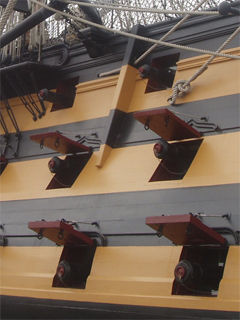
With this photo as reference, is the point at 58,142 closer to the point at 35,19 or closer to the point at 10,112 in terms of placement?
the point at 35,19

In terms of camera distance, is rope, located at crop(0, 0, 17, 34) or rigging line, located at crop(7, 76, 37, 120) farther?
rigging line, located at crop(7, 76, 37, 120)

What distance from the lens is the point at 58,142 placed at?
22.5 feet

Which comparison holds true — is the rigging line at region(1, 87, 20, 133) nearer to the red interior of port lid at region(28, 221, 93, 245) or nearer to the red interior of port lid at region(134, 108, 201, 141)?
the red interior of port lid at region(28, 221, 93, 245)

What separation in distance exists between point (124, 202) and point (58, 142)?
4.20 ft

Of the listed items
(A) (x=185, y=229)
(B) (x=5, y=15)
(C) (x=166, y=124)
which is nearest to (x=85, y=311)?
(A) (x=185, y=229)

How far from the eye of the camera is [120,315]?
5398 millimetres

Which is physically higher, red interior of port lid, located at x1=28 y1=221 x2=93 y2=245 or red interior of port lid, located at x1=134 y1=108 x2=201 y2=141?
red interior of port lid, located at x1=134 y1=108 x2=201 y2=141

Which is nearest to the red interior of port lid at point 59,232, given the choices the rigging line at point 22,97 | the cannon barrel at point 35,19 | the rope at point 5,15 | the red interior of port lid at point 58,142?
the red interior of port lid at point 58,142

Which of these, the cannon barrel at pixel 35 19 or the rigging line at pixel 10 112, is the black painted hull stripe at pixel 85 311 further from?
the cannon barrel at pixel 35 19

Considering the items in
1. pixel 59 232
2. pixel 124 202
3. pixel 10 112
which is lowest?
pixel 59 232

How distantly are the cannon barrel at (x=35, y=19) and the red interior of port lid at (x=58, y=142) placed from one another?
143cm

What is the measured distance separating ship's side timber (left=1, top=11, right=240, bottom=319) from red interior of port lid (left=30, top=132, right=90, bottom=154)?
0.87ft

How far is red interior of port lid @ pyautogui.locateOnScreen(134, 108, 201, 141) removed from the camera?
18.9ft

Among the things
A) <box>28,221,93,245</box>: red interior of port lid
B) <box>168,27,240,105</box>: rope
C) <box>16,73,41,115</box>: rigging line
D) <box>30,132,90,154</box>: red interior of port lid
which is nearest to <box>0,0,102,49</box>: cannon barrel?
<box>16,73,41,115</box>: rigging line
